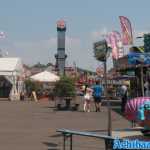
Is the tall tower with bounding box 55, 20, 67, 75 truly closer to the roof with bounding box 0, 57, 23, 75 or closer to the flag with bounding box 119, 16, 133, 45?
the roof with bounding box 0, 57, 23, 75

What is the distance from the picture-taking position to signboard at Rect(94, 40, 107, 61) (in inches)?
513

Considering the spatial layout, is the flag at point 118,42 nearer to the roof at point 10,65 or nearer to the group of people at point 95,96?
the group of people at point 95,96

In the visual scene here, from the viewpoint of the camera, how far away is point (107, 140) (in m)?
10.6

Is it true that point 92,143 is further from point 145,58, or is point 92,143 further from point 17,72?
point 17,72

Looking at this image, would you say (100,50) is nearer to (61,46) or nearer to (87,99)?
(87,99)

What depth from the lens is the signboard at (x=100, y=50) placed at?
13.0 metres

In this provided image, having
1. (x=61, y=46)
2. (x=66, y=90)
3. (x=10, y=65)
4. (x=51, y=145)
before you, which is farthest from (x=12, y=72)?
(x=61, y=46)

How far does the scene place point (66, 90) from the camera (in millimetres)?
35562

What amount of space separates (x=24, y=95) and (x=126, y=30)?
20.8 meters

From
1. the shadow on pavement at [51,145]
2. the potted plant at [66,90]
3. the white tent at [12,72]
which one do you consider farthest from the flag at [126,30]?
the shadow on pavement at [51,145]

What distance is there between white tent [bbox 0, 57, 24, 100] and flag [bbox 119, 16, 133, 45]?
18.2 m

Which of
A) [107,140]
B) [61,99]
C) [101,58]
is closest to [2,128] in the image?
[101,58]

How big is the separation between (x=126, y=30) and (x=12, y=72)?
725 inches

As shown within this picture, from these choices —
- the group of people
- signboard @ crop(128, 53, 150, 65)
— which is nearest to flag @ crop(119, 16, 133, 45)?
the group of people
